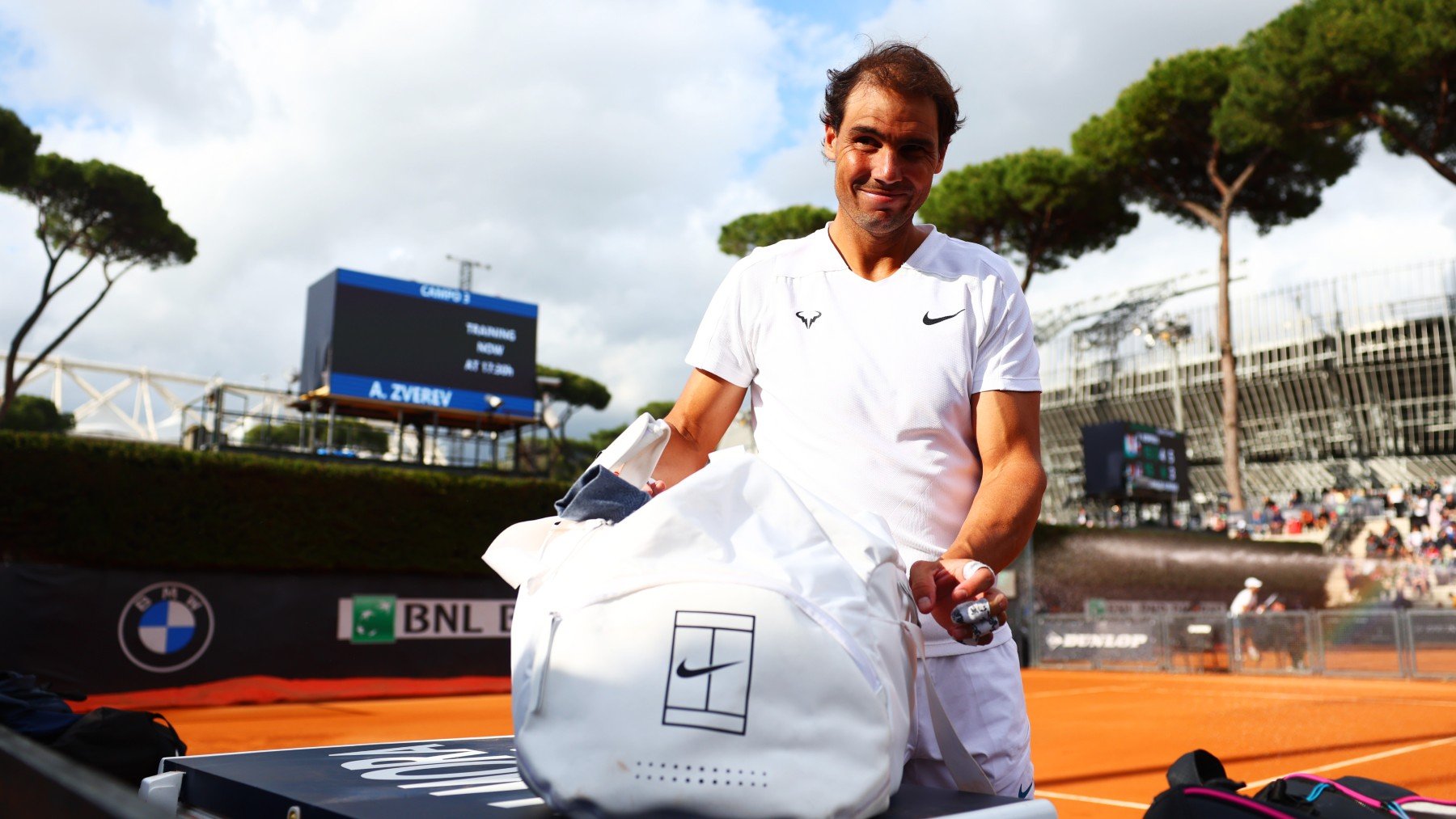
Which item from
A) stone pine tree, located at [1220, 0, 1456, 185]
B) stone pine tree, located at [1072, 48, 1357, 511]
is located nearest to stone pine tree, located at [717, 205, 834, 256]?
stone pine tree, located at [1072, 48, 1357, 511]

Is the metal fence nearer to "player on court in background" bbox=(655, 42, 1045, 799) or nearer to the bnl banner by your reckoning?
the bnl banner

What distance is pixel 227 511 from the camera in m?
12.7

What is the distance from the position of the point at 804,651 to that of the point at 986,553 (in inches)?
18.0

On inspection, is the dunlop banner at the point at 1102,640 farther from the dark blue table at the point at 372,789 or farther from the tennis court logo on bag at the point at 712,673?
the tennis court logo on bag at the point at 712,673

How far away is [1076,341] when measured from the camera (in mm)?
52094

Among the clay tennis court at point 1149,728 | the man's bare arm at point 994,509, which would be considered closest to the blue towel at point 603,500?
the man's bare arm at point 994,509

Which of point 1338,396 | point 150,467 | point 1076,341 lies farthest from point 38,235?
point 1338,396

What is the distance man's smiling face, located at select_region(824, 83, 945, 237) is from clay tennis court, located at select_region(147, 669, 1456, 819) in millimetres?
4332

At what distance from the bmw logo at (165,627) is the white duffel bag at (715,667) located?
39.8ft

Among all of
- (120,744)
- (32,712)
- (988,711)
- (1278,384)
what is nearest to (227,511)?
(32,712)

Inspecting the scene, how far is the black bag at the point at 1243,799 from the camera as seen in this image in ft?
4.25

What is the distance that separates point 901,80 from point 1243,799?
106 cm

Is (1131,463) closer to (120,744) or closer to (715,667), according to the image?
(120,744)

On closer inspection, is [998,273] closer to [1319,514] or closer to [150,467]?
[150,467]
